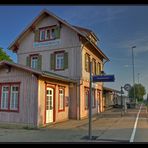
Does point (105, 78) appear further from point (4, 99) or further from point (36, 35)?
point (36, 35)

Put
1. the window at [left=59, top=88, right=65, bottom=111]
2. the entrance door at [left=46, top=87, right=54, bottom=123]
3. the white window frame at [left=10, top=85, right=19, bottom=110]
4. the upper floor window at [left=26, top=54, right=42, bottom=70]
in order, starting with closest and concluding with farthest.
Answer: the white window frame at [left=10, top=85, right=19, bottom=110] < the entrance door at [left=46, top=87, right=54, bottom=123] < the window at [left=59, top=88, right=65, bottom=111] < the upper floor window at [left=26, top=54, right=42, bottom=70]

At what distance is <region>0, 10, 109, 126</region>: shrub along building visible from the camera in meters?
14.4

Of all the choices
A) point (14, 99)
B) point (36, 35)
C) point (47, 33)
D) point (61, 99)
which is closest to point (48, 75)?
point (14, 99)

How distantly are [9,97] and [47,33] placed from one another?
8349 millimetres

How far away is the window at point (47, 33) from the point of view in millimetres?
21047

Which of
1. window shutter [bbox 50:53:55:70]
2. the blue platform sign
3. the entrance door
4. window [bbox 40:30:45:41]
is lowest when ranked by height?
the entrance door

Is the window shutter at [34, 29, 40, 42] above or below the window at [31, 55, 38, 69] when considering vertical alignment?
above

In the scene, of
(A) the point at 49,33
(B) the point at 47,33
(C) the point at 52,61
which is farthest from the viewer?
(B) the point at 47,33

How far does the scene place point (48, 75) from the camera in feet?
Answer: 47.2

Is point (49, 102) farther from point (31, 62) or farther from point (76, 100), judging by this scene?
point (31, 62)

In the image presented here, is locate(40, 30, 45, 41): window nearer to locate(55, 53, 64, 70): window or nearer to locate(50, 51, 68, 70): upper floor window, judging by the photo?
locate(50, 51, 68, 70): upper floor window

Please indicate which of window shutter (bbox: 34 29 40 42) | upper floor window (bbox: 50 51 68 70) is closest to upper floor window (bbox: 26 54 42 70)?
window shutter (bbox: 34 29 40 42)
